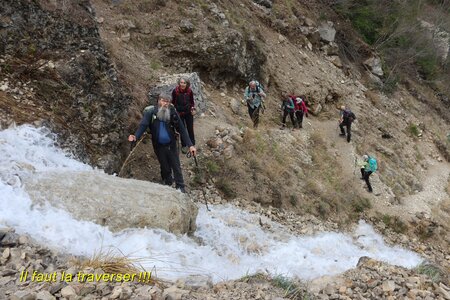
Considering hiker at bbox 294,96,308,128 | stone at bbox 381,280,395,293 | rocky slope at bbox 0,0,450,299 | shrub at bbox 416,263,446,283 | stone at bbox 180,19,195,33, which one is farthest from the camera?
hiker at bbox 294,96,308,128

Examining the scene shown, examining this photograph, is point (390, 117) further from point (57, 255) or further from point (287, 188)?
point (57, 255)

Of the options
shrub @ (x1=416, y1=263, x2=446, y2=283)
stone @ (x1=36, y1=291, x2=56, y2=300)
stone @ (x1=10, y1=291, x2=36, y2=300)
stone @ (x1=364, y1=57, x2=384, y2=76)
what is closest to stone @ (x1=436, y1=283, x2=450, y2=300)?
shrub @ (x1=416, y1=263, x2=446, y2=283)

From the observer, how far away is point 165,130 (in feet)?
24.7

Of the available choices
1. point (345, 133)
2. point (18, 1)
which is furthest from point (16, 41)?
point (345, 133)

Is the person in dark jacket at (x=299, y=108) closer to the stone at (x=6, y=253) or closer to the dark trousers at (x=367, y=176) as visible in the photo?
the dark trousers at (x=367, y=176)

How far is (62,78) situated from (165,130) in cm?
249

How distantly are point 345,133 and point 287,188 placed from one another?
24.6 ft

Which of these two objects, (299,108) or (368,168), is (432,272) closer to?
(368,168)

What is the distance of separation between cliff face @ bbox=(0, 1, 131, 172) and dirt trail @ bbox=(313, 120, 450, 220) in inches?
370

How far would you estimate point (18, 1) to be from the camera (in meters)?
8.33

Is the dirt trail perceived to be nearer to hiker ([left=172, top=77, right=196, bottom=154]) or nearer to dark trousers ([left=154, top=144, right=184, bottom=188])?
hiker ([left=172, top=77, right=196, bottom=154])

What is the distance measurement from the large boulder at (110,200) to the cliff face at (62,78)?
1.72 metres

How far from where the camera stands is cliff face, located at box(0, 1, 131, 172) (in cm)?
756

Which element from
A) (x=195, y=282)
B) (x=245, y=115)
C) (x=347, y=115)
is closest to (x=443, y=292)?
(x=195, y=282)
